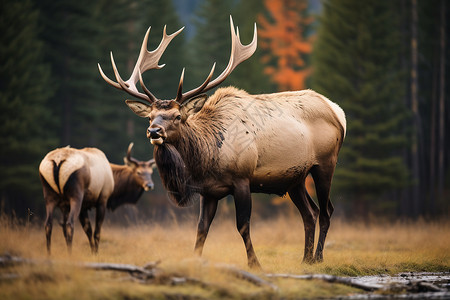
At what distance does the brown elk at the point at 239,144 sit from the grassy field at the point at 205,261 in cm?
74

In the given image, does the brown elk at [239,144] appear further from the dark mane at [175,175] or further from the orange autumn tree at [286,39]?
the orange autumn tree at [286,39]

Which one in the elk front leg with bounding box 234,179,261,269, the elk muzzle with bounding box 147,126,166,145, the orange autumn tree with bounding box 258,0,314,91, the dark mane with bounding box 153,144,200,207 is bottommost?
the elk front leg with bounding box 234,179,261,269

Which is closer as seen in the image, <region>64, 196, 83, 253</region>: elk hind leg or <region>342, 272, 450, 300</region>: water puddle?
<region>342, 272, 450, 300</region>: water puddle

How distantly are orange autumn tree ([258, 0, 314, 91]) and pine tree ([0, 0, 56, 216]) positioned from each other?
13999 millimetres

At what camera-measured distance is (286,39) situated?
32.1m

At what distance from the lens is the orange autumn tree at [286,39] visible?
102 ft

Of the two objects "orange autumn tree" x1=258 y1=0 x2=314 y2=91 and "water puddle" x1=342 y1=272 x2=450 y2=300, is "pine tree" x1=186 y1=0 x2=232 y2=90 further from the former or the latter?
"water puddle" x1=342 y1=272 x2=450 y2=300

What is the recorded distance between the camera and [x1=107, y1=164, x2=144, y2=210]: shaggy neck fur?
13254mm

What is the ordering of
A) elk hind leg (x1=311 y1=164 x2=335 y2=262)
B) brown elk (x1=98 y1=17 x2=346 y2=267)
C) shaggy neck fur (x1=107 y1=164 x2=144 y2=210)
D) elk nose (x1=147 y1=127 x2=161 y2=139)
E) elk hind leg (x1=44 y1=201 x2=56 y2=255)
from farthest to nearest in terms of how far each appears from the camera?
1. shaggy neck fur (x1=107 y1=164 x2=144 y2=210)
2. elk hind leg (x1=311 y1=164 x2=335 y2=262)
3. elk hind leg (x1=44 y1=201 x2=56 y2=255)
4. brown elk (x1=98 y1=17 x2=346 y2=267)
5. elk nose (x1=147 y1=127 x2=161 y2=139)

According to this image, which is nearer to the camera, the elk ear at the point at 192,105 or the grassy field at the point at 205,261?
the grassy field at the point at 205,261

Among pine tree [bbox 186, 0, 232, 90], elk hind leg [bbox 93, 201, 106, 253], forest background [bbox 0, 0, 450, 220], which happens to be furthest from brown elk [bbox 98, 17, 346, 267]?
pine tree [bbox 186, 0, 232, 90]

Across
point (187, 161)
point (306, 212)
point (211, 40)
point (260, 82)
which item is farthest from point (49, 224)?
point (211, 40)

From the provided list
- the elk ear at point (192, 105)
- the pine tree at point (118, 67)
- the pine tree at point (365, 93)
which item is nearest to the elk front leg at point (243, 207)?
the elk ear at point (192, 105)

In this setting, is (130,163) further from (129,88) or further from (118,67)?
(118,67)
